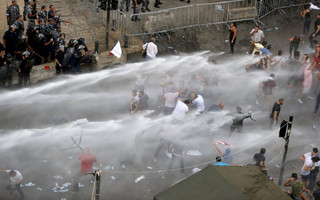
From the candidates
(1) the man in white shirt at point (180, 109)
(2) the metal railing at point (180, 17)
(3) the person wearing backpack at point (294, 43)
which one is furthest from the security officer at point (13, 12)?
(3) the person wearing backpack at point (294, 43)

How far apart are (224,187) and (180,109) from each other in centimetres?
508

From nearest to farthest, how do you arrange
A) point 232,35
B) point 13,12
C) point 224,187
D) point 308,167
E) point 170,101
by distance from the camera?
point 224,187, point 308,167, point 170,101, point 13,12, point 232,35

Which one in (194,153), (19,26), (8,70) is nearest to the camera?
(194,153)

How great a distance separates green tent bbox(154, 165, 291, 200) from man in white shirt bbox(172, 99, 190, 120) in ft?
14.2

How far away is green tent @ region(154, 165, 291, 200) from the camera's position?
1084cm

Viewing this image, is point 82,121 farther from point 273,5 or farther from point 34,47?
point 273,5

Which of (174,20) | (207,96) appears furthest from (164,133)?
(174,20)

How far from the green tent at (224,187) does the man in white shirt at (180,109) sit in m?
4.32

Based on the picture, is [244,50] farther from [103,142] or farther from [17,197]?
[17,197]

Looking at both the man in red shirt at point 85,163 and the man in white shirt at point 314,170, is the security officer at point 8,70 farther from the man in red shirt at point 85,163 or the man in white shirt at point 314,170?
the man in white shirt at point 314,170

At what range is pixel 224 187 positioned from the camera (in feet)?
35.9

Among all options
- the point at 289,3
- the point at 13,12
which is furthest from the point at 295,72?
the point at 13,12

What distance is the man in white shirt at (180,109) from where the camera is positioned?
15.8 m

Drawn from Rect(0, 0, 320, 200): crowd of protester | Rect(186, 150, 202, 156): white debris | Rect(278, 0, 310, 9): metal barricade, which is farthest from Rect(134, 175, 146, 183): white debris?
Rect(278, 0, 310, 9): metal barricade
